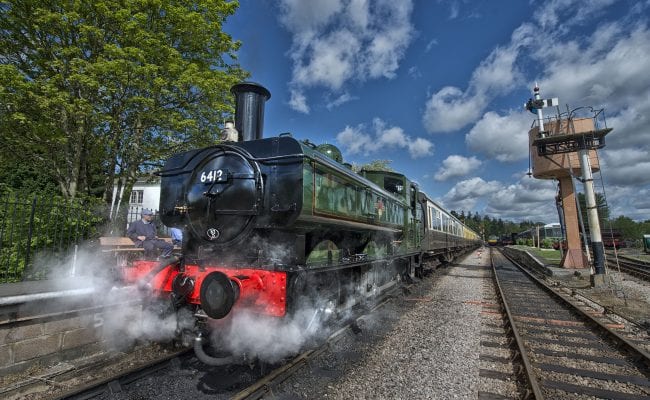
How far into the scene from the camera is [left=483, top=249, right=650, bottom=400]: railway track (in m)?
4.02

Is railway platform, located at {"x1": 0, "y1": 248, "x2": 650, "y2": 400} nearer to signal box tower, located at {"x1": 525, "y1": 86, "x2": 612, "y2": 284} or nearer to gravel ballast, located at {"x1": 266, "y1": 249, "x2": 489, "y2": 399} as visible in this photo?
gravel ballast, located at {"x1": 266, "y1": 249, "x2": 489, "y2": 399}

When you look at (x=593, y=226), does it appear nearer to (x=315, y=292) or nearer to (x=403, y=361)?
(x=403, y=361)

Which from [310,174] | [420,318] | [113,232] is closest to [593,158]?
[420,318]

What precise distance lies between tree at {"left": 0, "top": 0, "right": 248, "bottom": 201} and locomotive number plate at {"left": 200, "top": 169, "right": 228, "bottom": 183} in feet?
19.8

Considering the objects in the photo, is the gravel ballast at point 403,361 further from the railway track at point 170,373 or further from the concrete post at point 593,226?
the concrete post at point 593,226

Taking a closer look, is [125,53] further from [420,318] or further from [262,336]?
[420,318]

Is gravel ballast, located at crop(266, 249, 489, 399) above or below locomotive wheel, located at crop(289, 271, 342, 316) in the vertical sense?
below

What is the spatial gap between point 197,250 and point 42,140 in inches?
338

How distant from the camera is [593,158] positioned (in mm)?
15070

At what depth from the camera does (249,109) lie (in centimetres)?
580

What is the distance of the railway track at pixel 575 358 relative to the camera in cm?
402

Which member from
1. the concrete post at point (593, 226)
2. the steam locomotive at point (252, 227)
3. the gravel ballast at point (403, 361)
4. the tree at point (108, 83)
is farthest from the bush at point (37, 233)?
the concrete post at point (593, 226)

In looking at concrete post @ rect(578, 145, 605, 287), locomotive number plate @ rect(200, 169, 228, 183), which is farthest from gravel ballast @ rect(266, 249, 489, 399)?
concrete post @ rect(578, 145, 605, 287)

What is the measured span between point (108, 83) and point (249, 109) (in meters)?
6.20
